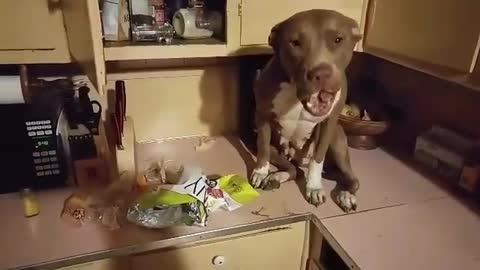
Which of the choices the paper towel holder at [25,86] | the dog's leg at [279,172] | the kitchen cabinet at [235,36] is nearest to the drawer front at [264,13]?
the kitchen cabinet at [235,36]

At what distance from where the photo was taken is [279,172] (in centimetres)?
109

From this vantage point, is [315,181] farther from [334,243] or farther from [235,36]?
[235,36]

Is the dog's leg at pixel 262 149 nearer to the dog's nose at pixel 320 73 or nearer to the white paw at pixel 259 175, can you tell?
the white paw at pixel 259 175

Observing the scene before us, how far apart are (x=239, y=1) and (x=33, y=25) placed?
47 cm

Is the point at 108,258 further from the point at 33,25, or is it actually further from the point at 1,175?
the point at 33,25

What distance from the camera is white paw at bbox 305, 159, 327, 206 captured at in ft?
3.25

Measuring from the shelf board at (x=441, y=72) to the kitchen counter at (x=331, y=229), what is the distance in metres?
0.32

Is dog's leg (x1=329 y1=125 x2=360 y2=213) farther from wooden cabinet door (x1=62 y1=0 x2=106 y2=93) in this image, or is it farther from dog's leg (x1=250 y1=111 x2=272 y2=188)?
wooden cabinet door (x1=62 y1=0 x2=106 y2=93)

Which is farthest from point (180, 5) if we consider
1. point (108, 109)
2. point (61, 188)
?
point (61, 188)

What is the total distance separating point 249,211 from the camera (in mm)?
944

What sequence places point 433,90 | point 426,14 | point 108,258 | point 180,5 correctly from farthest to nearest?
1. point 433,90
2. point 180,5
3. point 426,14
4. point 108,258

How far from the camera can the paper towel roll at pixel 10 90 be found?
925 mm

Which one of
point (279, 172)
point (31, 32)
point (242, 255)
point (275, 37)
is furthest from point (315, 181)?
point (31, 32)

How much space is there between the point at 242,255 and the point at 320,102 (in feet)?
1.32
